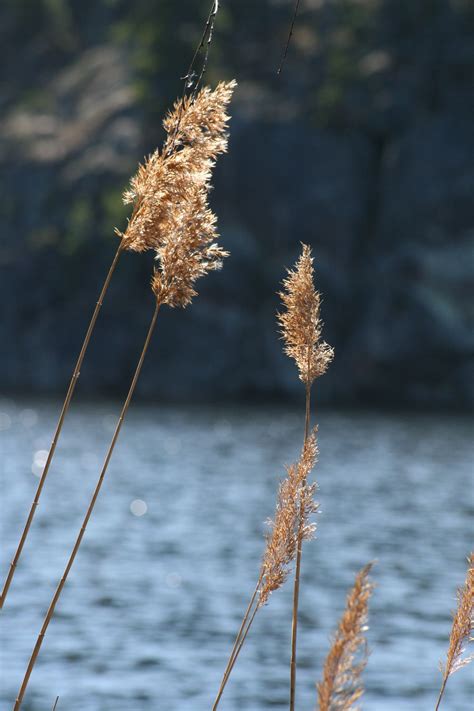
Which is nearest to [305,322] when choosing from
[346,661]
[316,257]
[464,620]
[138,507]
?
[464,620]

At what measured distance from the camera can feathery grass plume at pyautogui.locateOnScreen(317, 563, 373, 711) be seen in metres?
3.55

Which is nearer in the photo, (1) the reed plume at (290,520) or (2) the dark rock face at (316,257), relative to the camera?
(1) the reed plume at (290,520)

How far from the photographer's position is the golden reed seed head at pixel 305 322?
4.70m

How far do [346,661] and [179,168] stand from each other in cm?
184

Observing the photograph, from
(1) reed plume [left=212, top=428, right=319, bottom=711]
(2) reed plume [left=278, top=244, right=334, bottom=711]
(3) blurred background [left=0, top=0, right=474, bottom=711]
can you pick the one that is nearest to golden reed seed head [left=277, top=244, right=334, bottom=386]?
(2) reed plume [left=278, top=244, right=334, bottom=711]

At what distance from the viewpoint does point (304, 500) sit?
4578 millimetres

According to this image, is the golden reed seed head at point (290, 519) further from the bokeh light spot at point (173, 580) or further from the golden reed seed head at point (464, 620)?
the bokeh light spot at point (173, 580)

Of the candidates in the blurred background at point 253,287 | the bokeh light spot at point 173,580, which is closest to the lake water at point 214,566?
the bokeh light spot at point 173,580

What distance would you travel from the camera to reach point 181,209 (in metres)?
4.61

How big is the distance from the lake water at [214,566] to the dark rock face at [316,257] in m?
18.5

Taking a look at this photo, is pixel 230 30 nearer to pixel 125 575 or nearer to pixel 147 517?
pixel 147 517

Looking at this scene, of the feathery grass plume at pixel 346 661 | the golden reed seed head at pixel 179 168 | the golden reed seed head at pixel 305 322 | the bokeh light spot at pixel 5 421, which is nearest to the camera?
the feathery grass plume at pixel 346 661

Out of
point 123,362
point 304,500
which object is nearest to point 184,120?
point 304,500

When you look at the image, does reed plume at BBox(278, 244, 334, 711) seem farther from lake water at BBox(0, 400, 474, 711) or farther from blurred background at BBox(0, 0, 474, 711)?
blurred background at BBox(0, 0, 474, 711)
